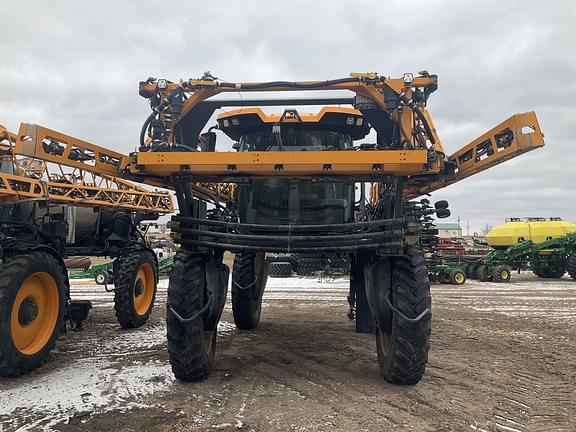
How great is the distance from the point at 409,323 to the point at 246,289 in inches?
143

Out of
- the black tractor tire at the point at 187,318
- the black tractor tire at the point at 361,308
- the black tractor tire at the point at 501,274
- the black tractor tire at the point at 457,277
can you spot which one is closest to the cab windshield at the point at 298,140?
the black tractor tire at the point at 187,318

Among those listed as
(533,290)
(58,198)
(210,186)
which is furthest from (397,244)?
(533,290)

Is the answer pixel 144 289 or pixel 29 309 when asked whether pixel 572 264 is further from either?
pixel 29 309

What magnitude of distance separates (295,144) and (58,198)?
11.7ft

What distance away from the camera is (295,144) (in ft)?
17.5

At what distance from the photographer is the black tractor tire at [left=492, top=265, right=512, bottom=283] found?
742 inches

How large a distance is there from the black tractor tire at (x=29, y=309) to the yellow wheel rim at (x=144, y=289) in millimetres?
2319

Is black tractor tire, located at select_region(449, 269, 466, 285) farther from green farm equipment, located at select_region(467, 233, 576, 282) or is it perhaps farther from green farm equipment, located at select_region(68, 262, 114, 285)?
green farm equipment, located at select_region(68, 262, 114, 285)

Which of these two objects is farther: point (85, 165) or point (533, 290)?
point (533, 290)

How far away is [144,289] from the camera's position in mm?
8641

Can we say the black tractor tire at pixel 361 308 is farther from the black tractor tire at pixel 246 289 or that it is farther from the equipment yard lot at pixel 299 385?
the black tractor tire at pixel 246 289

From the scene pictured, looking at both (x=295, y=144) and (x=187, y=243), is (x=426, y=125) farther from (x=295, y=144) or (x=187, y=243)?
(x=187, y=243)

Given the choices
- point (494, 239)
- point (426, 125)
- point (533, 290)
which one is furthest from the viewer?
point (494, 239)

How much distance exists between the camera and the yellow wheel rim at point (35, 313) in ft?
16.7
